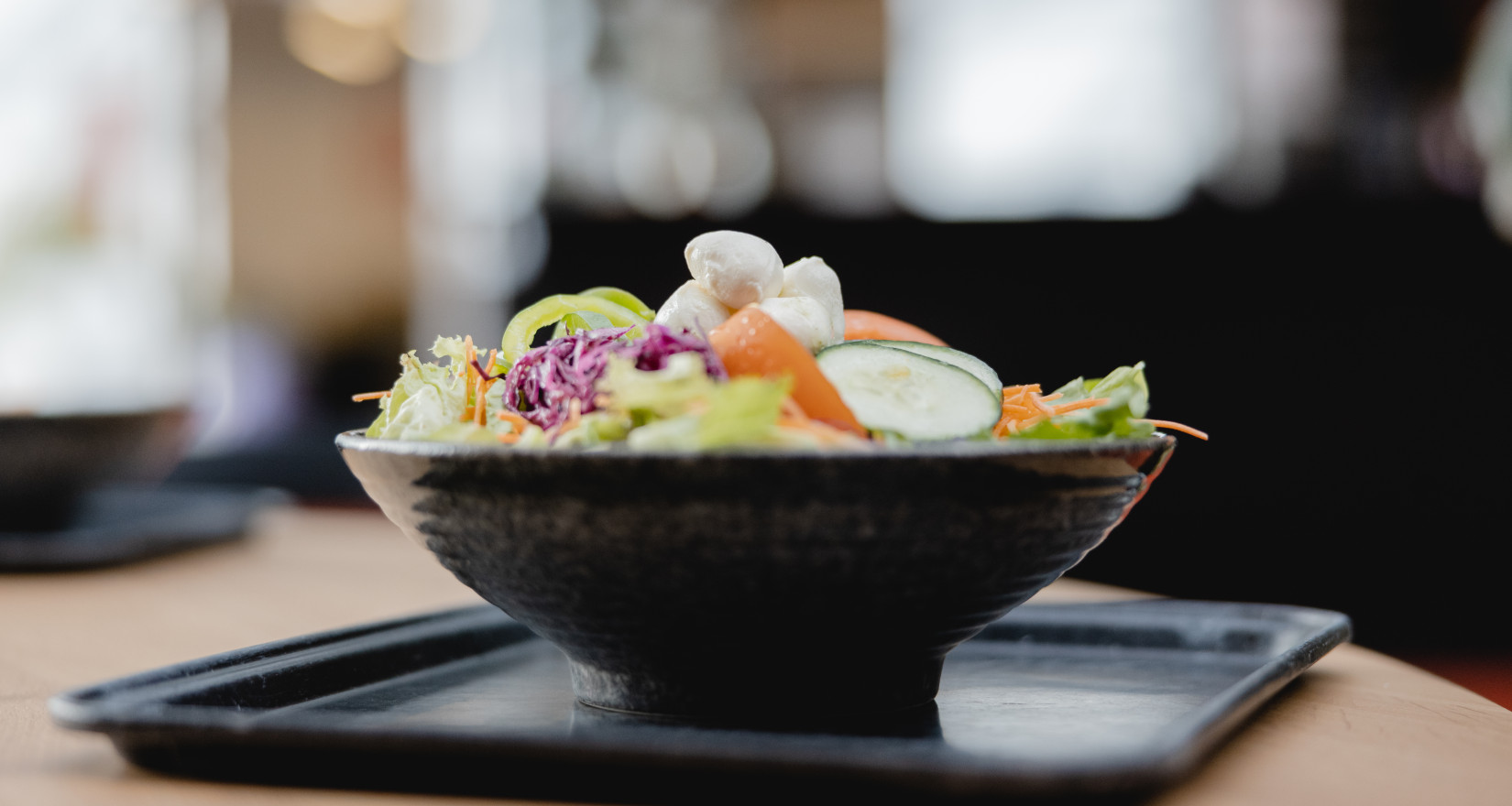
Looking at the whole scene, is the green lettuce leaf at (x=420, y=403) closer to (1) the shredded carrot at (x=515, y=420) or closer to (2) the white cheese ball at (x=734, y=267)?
(1) the shredded carrot at (x=515, y=420)

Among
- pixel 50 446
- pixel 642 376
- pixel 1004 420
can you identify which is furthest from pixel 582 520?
pixel 50 446

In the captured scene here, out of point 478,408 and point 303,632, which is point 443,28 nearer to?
point 303,632

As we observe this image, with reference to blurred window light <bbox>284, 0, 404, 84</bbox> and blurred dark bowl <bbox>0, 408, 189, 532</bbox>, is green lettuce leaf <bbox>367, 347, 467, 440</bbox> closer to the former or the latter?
blurred dark bowl <bbox>0, 408, 189, 532</bbox>

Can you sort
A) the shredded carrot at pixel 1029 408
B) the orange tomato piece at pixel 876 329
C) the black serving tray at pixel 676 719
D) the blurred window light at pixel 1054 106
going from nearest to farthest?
the black serving tray at pixel 676 719 → the shredded carrot at pixel 1029 408 → the orange tomato piece at pixel 876 329 → the blurred window light at pixel 1054 106

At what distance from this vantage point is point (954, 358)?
72cm

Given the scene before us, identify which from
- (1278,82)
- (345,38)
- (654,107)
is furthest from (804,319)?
(345,38)

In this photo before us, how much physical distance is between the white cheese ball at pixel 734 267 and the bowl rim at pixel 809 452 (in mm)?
171

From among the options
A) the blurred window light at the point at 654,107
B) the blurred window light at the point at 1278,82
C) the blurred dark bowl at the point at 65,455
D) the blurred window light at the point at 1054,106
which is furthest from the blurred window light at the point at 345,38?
the blurred dark bowl at the point at 65,455

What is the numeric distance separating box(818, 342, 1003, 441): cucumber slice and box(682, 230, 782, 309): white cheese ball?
73mm

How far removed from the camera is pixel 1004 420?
29.5 inches

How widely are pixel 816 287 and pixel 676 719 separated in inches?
10.1

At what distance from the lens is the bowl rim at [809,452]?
540 mm

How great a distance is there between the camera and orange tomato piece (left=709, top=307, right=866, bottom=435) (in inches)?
24.9

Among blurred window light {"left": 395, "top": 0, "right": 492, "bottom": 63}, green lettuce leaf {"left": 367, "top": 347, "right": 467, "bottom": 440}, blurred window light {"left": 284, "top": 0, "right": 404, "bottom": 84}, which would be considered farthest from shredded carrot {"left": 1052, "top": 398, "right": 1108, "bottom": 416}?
blurred window light {"left": 284, "top": 0, "right": 404, "bottom": 84}
